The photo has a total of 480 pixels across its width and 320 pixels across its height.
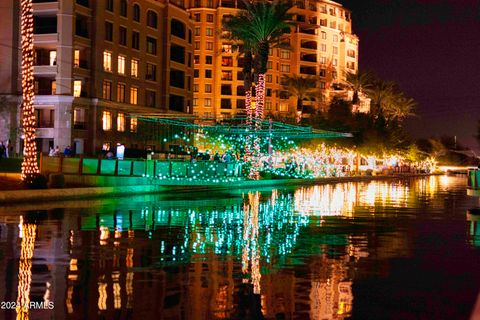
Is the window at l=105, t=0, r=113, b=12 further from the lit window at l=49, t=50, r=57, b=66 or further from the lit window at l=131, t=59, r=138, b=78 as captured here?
the lit window at l=49, t=50, r=57, b=66

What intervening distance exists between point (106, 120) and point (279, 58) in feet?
258

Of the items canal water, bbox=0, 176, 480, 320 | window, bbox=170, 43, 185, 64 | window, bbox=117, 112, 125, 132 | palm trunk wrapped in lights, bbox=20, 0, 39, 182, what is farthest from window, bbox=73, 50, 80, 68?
canal water, bbox=0, 176, 480, 320

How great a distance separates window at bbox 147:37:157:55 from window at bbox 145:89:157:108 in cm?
438

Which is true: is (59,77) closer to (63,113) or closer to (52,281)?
(63,113)

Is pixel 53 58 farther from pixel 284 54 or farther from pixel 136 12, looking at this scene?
pixel 284 54

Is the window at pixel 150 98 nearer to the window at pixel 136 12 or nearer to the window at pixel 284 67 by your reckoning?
the window at pixel 136 12

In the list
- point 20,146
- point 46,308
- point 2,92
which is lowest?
point 46,308

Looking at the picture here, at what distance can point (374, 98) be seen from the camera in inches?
4363

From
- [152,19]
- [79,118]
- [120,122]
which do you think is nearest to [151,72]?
[152,19]

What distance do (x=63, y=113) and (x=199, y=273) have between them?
57.3 metres

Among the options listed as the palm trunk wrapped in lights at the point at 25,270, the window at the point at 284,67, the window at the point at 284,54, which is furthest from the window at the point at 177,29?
the palm trunk wrapped in lights at the point at 25,270

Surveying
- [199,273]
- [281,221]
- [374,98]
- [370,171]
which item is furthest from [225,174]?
[374,98]

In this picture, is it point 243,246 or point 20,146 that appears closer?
point 243,246

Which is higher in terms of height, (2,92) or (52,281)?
(2,92)
